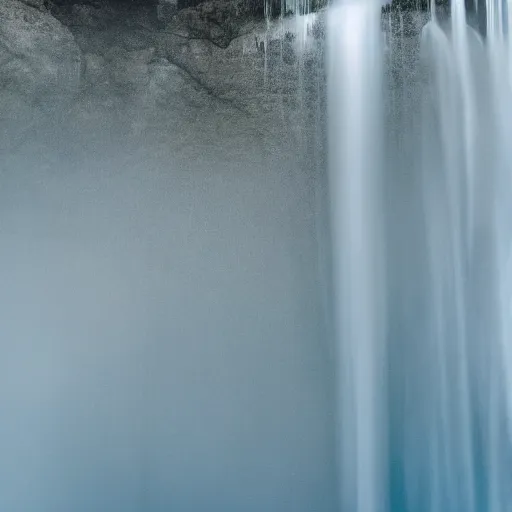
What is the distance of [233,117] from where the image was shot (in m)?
4.51

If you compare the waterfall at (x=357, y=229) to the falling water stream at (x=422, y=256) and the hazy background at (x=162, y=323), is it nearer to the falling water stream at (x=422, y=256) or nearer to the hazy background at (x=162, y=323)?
the falling water stream at (x=422, y=256)

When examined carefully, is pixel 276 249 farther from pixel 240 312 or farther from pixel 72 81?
pixel 72 81

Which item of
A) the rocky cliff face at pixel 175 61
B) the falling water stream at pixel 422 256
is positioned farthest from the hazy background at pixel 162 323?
the falling water stream at pixel 422 256

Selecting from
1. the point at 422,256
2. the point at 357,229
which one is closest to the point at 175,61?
the point at 357,229

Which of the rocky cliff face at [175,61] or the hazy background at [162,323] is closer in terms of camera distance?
the hazy background at [162,323]

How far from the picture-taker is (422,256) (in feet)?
14.1

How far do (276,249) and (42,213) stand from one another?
168 centimetres

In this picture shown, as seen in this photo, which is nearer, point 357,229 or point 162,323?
point 357,229

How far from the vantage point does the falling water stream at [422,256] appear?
12.8 ft

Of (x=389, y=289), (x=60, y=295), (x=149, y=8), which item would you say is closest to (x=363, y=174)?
(x=389, y=289)

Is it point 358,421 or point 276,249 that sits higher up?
point 276,249

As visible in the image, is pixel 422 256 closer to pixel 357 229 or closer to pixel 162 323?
pixel 357 229

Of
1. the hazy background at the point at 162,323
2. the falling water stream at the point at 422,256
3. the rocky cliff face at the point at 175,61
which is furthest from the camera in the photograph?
the rocky cliff face at the point at 175,61

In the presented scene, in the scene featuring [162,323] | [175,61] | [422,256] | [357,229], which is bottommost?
[162,323]
